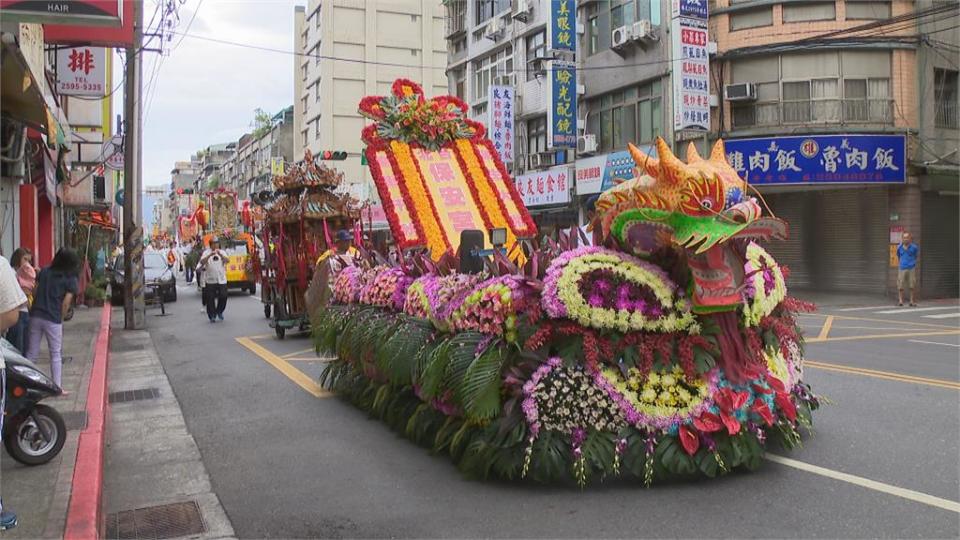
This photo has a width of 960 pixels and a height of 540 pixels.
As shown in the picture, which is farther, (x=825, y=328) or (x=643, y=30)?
(x=643, y=30)

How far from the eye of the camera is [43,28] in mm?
12750

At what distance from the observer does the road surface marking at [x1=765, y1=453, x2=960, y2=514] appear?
195 inches

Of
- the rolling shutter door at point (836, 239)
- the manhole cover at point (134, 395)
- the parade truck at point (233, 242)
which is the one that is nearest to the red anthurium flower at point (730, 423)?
the manhole cover at point (134, 395)

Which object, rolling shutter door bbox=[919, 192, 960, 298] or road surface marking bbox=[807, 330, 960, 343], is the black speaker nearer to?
road surface marking bbox=[807, 330, 960, 343]

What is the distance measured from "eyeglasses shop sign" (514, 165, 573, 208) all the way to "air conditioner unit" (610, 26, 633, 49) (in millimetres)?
4796

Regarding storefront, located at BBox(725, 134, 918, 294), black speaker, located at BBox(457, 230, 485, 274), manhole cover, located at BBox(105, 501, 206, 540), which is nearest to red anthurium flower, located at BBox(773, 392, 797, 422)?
black speaker, located at BBox(457, 230, 485, 274)

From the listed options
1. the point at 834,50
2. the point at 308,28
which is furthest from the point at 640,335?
the point at 308,28

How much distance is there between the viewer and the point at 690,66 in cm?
2188

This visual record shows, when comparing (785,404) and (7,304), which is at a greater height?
(7,304)

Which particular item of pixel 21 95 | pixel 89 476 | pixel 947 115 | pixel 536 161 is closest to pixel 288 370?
pixel 21 95

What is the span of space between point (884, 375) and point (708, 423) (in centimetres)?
504

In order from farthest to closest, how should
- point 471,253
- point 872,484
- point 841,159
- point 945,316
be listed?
point 841,159 < point 945,316 < point 471,253 < point 872,484

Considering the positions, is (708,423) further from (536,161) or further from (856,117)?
(536,161)

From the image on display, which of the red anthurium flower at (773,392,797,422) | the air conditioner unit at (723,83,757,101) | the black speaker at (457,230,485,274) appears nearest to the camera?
the red anthurium flower at (773,392,797,422)
